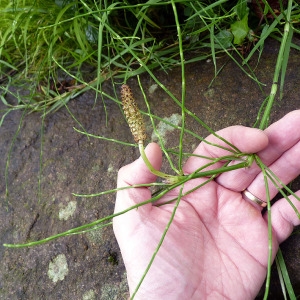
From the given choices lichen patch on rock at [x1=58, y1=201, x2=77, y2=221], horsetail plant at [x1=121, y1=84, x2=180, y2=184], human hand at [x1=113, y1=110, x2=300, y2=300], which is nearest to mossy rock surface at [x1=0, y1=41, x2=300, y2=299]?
lichen patch on rock at [x1=58, y1=201, x2=77, y2=221]

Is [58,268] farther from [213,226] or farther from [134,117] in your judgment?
[134,117]

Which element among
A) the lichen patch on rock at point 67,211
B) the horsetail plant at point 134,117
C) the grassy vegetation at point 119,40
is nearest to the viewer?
the horsetail plant at point 134,117

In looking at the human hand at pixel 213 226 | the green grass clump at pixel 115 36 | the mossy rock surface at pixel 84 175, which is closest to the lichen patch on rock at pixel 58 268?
the mossy rock surface at pixel 84 175

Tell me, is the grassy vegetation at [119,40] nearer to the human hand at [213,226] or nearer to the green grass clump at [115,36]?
the green grass clump at [115,36]

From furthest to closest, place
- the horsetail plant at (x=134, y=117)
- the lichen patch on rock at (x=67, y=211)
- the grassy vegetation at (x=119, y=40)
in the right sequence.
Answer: the lichen patch on rock at (x=67, y=211) < the grassy vegetation at (x=119, y=40) < the horsetail plant at (x=134, y=117)

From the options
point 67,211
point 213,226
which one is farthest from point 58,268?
point 213,226

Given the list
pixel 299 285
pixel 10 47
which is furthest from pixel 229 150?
pixel 10 47

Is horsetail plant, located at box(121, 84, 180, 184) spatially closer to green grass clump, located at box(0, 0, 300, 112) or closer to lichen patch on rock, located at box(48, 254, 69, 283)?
green grass clump, located at box(0, 0, 300, 112)
